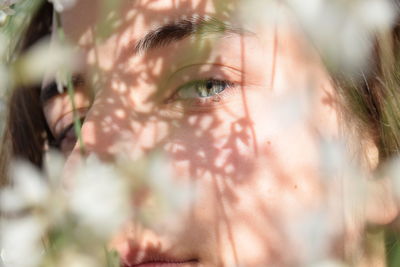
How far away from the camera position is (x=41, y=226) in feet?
2.03

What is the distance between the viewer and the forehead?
29.5 inches

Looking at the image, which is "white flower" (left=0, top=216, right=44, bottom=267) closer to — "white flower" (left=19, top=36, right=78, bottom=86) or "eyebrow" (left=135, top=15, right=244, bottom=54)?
"white flower" (left=19, top=36, right=78, bottom=86)

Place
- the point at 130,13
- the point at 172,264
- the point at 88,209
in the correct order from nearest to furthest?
the point at 88,209 → the point at 172,264 → the point at 130,13

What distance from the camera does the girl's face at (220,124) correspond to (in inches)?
27.3

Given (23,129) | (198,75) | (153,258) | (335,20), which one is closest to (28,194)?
(153,258)

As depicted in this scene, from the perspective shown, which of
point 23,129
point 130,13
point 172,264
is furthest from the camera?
point 23,129

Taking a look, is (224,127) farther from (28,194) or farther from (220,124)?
(28,194)

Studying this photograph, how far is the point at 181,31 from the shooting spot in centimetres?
75

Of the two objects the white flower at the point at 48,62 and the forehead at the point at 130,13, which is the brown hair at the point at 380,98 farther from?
the white flower at the point at 48,62

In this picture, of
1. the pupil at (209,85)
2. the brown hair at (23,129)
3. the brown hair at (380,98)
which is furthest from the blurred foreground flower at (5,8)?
the brown hair at (23,129)

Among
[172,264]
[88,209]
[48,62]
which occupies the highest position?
[48,62]

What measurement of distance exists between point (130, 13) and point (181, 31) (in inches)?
3.4

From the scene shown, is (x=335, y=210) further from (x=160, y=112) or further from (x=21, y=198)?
(x=21, y=198)

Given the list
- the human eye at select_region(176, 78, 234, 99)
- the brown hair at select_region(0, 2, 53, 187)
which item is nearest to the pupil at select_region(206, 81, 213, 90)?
the human eye at select_region(176, 78, 234, 99)
